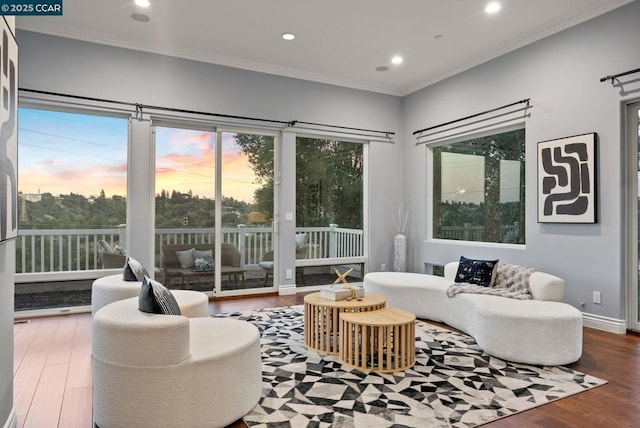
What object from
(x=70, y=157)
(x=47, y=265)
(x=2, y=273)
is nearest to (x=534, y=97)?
(x=2, y=273)

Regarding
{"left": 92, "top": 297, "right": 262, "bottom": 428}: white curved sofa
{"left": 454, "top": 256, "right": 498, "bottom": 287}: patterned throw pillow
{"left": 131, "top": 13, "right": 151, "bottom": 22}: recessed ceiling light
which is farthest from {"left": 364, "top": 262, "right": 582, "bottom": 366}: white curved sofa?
{"left": 131, "top": 13, "right": 151, "bottom": 22}: recessed ceiling light

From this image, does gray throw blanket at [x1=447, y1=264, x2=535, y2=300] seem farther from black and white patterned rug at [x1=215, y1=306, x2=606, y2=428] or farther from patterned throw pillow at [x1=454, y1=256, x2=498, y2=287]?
black and white patterned rug at [x1=215, y1=306, x2=606, y2=428]

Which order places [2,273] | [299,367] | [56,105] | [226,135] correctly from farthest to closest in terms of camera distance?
1. [226,135]
2. [56,105]
3. [299,367]
4. [2,273]

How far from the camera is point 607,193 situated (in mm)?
3959

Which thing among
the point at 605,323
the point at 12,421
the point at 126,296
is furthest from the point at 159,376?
the point at 605,323

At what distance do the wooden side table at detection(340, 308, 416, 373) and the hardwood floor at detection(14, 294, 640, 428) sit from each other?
83 cm

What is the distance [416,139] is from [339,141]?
1.25m

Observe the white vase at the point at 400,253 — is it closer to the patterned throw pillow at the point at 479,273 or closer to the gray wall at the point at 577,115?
the gray wall at the point at 577,115

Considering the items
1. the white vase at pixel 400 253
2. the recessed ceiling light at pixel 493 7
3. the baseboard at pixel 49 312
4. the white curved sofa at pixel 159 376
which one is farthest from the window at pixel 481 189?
the baseboard at pixel 49 312

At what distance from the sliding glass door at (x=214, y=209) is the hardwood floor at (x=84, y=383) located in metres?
1.44

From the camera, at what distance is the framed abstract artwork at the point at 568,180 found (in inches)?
160

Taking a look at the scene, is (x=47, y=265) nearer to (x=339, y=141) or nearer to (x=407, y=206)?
(x=339, y=141)

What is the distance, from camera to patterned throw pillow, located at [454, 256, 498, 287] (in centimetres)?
422

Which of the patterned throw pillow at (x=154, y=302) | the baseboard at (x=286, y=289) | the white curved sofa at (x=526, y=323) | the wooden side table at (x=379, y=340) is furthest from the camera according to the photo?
the baseboard at (x=286, y=289)
